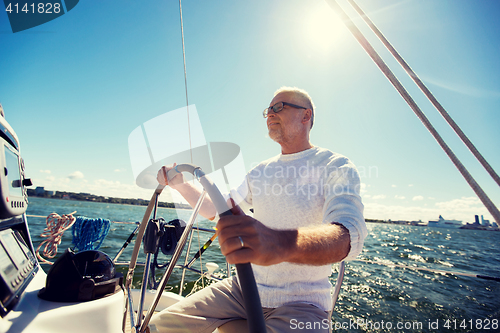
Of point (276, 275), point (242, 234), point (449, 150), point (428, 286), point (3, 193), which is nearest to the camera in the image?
point (242, 234)

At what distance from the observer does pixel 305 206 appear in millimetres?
1311

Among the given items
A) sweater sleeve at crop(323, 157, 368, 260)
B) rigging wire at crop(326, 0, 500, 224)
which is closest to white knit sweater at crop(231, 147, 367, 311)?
sweater sleeve at crop(323, 157, 368, 260)

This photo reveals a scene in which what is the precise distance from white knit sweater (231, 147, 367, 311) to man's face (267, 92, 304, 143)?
0.17 m

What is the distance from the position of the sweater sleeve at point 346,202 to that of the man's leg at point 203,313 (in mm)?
772

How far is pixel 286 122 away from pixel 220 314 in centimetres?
130

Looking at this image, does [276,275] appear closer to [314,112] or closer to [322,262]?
[322,262]

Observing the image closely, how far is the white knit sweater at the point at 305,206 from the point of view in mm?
1003

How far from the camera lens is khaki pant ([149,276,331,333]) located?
1049 millimetres

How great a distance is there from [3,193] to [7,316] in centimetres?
41

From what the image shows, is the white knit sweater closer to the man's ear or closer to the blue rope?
the man's ear

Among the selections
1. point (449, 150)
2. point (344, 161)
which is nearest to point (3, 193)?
point (344, 161)

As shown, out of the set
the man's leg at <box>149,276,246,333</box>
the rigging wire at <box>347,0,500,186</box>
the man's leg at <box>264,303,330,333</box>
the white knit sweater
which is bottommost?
the man's leg at <box>149,276,246,333</box>

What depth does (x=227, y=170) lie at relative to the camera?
1.85m

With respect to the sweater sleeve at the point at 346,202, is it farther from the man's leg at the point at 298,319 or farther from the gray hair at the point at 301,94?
the gray hair at the point at 301,94
